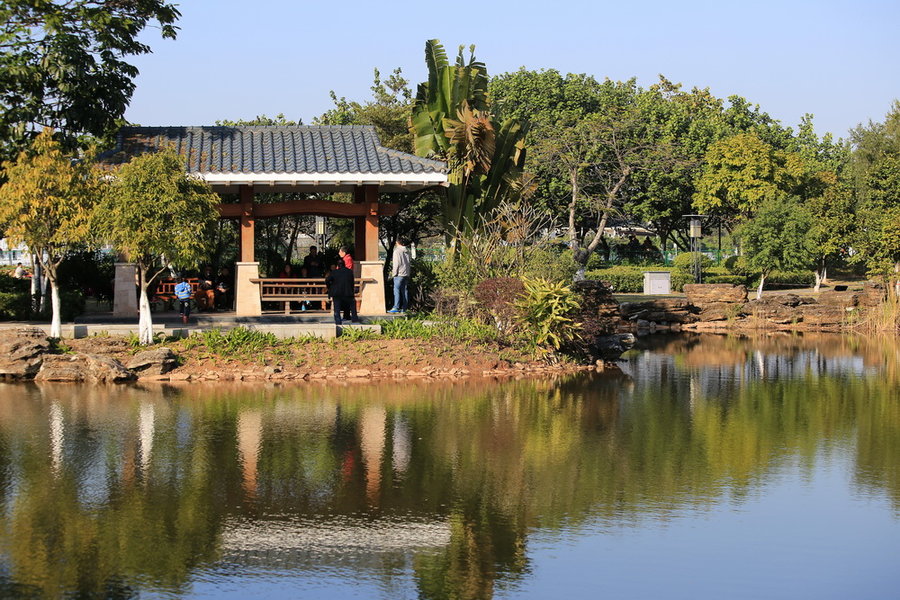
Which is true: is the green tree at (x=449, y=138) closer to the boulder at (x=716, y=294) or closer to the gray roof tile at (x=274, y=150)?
the gray roof tile at (x=274, y=150)

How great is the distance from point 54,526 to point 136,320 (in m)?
14.0

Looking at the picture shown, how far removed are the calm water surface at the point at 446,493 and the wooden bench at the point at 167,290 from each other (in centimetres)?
744

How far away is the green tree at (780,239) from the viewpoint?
3531 centimetres

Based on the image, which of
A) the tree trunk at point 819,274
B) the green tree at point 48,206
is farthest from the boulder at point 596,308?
the tree trunk at point 819,274

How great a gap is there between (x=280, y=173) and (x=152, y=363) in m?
5.96

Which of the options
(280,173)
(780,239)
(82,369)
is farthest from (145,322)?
(780,239)

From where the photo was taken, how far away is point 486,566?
8555 millimetres

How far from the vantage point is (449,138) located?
25.1 m

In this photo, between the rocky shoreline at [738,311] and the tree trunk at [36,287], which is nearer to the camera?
the tree trunk at [36,287]

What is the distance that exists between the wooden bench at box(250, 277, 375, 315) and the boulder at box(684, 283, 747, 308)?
13.3 meters

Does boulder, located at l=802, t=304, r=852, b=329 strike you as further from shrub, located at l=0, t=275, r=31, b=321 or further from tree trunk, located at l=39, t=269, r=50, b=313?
shrub, located at l=0, t=275, r=31, b=321

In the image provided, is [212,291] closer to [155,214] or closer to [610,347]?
[155,214]

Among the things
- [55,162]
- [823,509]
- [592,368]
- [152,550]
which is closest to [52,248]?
[55,162]

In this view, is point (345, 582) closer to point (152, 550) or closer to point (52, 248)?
point (152, 550)
